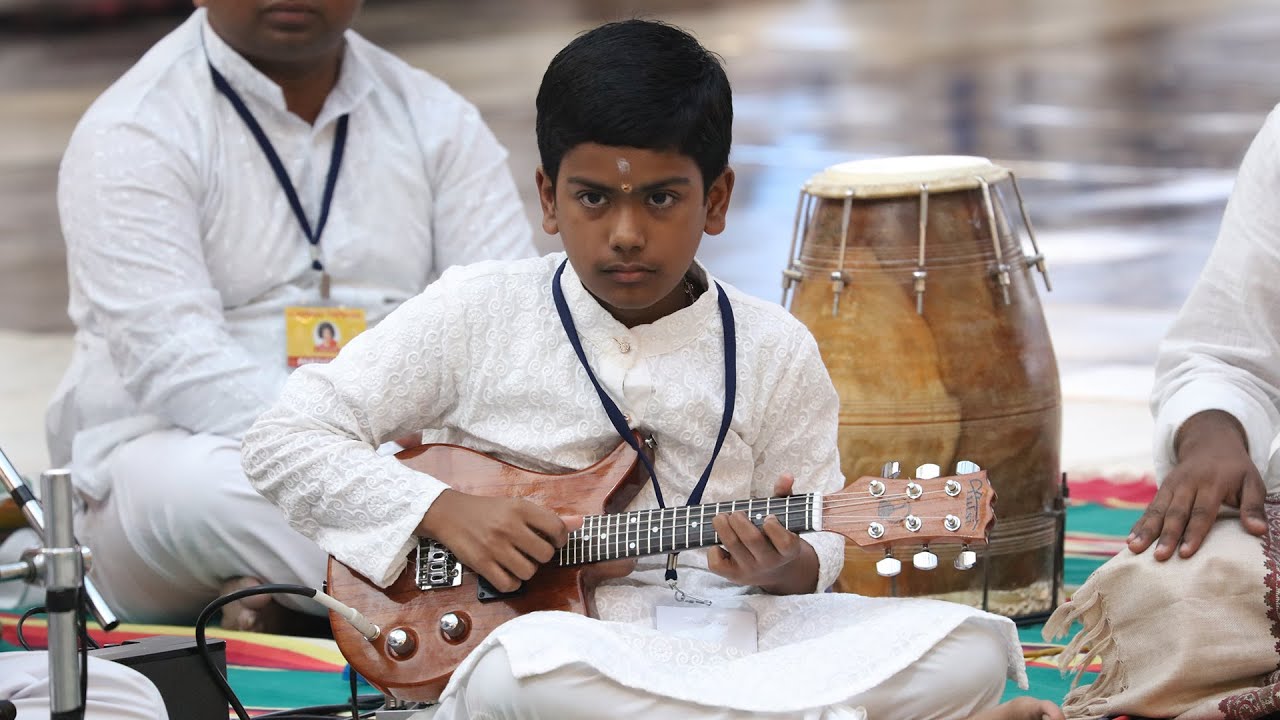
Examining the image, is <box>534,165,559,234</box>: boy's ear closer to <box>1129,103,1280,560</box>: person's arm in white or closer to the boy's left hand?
the boy's left hand

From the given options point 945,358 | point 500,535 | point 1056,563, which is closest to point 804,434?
point 500,535

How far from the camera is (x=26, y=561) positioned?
1772 millimetres

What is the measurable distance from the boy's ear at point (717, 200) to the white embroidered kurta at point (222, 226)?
4.43ft

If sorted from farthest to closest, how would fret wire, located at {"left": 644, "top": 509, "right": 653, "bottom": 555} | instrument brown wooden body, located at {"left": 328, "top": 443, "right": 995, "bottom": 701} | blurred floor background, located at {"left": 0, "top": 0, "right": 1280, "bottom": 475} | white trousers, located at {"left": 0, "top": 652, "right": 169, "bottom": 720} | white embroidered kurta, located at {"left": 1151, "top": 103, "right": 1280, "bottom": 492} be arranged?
1. blurred floor background, located at {"left": 0, "top": 0, "right": 1280, "bottom": 475}
2. white embroidered kurta, located at {"left": 1151, "top": 103, "right": 1280, "bottom": 492}
3. fret wire, located at {"left": 644, "top": 509, "right": 653, "bottom": 555}
4. instrument brown wooden body, located at {"left": 328, "top": 443, "right": 995, "bottom": 701}
5. white trousers, located at {"left": 0, "top": 652, "right": 169, "bottom": 720}

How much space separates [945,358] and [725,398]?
1.08 metres

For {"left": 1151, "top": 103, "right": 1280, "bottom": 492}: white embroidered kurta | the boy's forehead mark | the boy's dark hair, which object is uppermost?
Result: the boy's dark hair

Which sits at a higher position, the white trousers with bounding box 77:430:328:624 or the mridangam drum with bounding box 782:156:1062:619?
the mridangam drum with bounding box 782:156:1062:619

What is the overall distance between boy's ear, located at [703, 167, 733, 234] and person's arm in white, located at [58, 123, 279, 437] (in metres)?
1.35

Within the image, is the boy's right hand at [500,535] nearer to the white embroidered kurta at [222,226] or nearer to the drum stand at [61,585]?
the drum stand at [61,585]

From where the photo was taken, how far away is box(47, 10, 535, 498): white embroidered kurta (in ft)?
11.9

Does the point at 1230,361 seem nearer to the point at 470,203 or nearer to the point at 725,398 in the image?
the point at 725,398

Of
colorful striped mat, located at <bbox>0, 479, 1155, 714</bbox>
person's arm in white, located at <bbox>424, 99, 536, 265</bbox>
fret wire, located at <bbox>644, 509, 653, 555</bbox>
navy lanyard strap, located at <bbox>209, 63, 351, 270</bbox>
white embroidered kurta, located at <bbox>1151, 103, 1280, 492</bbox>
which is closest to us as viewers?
fret wire, located at <bbox>644, 509, 653, 555</bbox>

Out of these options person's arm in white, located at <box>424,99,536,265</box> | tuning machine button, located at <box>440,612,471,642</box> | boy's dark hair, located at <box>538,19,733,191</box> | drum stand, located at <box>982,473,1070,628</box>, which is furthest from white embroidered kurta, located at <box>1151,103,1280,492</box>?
person's arm in white, located at <box>424,99,536,265</box>

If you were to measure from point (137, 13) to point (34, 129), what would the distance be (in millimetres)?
5062
